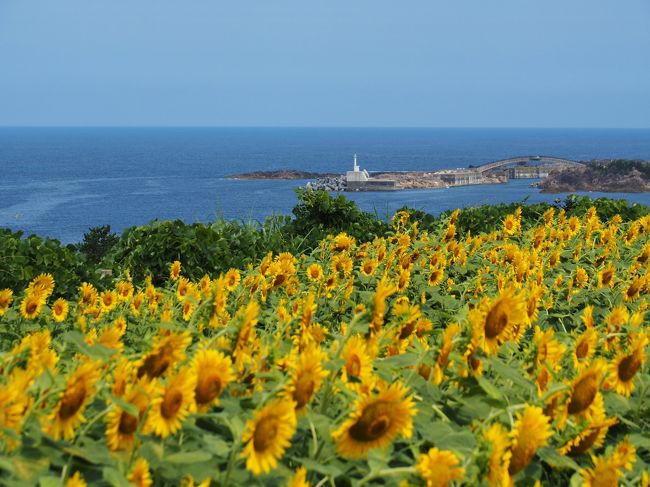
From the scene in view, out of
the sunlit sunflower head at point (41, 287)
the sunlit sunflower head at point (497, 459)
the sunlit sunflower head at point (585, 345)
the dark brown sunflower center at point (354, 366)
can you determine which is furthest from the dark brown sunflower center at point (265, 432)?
the sunlit sunflower head at point (41, 287)

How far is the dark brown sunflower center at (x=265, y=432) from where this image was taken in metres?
1.57

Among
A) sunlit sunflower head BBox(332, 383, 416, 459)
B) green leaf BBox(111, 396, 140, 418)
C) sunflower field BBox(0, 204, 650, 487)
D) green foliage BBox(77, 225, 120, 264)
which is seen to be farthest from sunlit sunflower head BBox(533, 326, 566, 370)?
green foliage BBox(77, 225, 120, 264)

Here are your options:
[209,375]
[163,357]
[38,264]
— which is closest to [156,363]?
[163,357]

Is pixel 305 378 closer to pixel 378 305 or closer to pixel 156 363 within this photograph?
pixel 156 363

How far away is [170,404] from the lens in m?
1.62

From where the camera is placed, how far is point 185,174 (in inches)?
4257

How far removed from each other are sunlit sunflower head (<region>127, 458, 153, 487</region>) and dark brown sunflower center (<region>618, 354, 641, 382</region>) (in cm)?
143

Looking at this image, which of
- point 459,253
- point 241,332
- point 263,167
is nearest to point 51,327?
point 459,253

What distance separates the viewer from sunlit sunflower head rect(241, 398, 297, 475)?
1.57 meters

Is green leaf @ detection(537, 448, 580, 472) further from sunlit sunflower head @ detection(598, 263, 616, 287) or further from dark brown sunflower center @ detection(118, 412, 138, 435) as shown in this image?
sunlit sunflower head @ detection(598, 263, 616, 287)

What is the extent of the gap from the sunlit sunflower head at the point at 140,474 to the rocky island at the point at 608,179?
59851 millimetres

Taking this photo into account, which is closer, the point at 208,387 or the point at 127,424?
the point at 127,424

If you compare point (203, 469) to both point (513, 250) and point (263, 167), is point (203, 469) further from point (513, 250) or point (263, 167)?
point (263, 167)

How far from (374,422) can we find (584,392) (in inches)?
26.6
